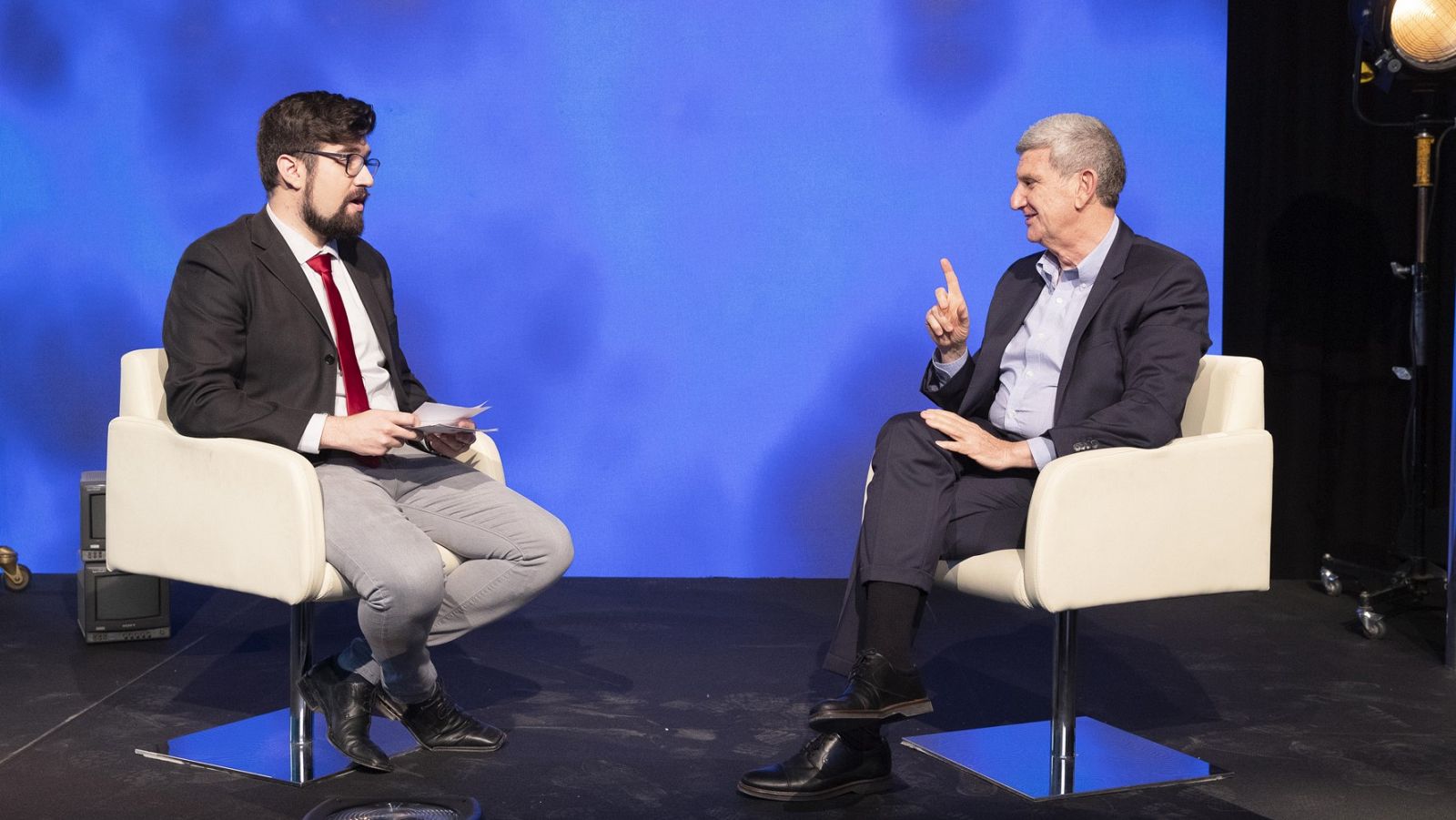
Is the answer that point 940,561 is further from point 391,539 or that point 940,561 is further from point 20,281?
point 20,281

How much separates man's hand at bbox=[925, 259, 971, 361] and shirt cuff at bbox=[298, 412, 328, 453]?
124 centimetres

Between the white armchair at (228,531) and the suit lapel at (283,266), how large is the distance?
13.2 inches

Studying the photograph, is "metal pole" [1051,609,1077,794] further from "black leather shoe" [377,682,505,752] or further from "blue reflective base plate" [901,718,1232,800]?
"black leather shoe" [377,682,505,752]

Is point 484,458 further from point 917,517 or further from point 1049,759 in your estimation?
point 1049,759

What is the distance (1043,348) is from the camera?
2.93 metres

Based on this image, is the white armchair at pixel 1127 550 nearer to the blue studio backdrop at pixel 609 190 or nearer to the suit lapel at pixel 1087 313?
the suit lapel at pixel 1087 313

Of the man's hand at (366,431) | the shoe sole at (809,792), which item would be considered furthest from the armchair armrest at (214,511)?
the shoe sole at (809,792)

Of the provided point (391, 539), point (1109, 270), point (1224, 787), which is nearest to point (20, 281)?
point (391, 539)

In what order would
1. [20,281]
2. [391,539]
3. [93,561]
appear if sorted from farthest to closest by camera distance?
[20,281], [93,561], [391,539]

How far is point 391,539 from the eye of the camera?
8.60 ft

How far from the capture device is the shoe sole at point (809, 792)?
261 centimetres

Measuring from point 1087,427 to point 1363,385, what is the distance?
2.32 m

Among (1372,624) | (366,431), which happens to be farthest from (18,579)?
(1372,624)

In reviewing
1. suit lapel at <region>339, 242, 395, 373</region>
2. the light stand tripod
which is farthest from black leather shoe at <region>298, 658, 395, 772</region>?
the light stand tripod
